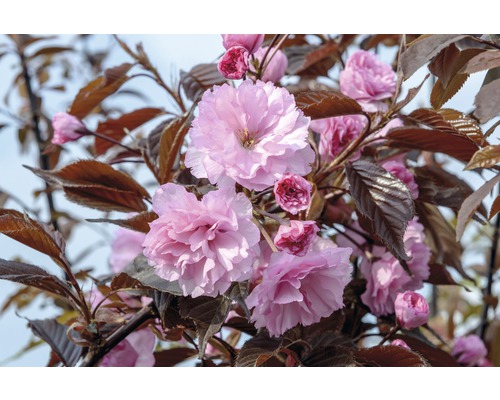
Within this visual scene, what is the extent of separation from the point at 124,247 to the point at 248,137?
536 mm

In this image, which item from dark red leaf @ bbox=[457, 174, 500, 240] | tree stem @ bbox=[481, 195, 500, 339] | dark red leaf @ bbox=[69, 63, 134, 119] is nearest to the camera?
dark red leaf @ bbox=[457, 174, 500, 240]

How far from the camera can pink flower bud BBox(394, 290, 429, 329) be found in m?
0.97

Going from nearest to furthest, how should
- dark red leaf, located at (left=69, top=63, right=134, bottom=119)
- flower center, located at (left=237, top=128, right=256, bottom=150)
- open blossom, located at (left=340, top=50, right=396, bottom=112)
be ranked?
flower center, located at (left=237, top=128, right=256, bottom=150), open blossom, located at (left=340, top=50, right=396, bottom=112), dark red leaf, located at (left=69, top=63, right=134, bottom=119)

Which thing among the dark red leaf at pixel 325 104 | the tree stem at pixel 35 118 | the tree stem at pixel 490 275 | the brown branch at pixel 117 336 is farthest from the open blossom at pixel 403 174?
the tree stem at pixel 35 118

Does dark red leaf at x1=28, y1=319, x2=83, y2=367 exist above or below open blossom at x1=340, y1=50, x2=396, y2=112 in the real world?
below

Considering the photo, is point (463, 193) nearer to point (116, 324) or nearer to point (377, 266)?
point (377, 266)

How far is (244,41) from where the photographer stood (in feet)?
3.17

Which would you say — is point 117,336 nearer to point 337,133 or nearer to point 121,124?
point 337,133

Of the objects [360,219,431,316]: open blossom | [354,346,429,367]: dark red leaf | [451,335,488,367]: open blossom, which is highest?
[354,346,429,367]: dark red leaf

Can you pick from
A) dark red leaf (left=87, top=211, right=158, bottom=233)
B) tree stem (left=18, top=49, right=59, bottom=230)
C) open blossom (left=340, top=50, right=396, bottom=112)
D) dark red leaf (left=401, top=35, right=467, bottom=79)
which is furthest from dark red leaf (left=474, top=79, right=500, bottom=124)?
tree stem (left=18, top=49, right=59, bottom=230)

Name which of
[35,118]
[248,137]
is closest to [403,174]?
[248,137]

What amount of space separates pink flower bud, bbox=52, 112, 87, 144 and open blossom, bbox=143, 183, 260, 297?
1.43ft

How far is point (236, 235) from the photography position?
79 centimetres

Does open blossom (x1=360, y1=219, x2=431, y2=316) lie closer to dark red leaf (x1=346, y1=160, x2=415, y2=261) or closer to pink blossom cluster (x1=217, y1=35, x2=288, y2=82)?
dark red leaf (x1=346, y1=160, x2=415, y2=261)
